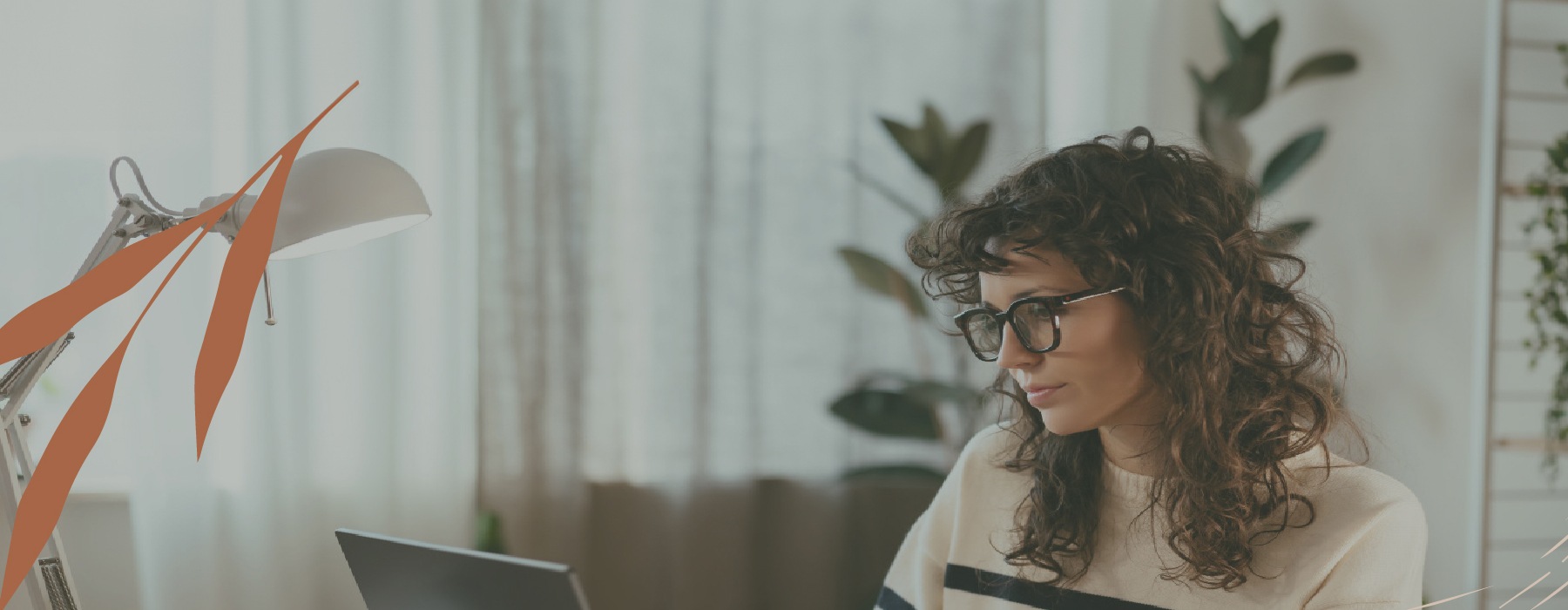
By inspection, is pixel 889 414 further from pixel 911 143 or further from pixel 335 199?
pixel 335 199

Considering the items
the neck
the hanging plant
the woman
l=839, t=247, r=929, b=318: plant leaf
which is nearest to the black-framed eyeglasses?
the woman

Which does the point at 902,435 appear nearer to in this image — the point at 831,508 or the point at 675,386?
the point at 831,508

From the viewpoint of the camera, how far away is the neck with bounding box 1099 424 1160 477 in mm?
1159

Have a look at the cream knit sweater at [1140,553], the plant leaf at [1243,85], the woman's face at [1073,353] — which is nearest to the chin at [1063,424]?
the woman's face at [1073,353]

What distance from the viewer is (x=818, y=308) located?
95.9 inches

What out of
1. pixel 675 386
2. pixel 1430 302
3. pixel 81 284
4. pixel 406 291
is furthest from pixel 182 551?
pixel 1430 302

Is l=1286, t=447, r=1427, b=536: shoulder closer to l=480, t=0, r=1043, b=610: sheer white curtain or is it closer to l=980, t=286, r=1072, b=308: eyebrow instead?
l=980, t=286, r=1072, b=308: eyebrow

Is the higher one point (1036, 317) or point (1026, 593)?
point (1036, 317)

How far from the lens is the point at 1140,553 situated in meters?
1.14

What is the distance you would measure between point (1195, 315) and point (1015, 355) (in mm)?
179

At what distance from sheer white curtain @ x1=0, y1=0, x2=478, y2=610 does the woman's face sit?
1.49m

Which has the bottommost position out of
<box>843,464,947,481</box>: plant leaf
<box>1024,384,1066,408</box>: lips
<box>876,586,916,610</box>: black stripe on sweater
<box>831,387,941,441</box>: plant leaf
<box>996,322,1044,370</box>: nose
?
<box>843,464,947,481</box>: plant leaf

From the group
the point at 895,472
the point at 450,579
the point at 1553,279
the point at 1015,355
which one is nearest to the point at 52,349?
the point at 450,579

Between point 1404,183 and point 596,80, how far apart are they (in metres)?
1.88
